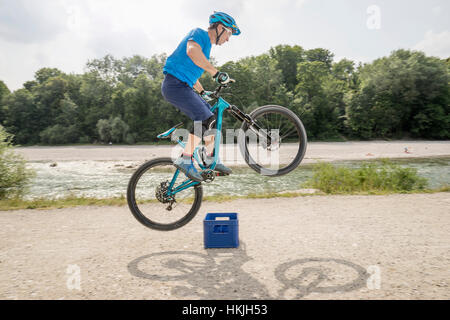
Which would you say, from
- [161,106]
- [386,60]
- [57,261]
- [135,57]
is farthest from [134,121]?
[386,60]

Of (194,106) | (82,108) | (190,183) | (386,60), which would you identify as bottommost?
(190,183)

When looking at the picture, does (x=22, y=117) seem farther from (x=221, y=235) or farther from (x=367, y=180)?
(x=221, y=235)

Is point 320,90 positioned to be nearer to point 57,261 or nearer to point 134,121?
point 134,121

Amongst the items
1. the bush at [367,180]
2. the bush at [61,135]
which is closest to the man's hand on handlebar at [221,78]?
the bush at [367,180]

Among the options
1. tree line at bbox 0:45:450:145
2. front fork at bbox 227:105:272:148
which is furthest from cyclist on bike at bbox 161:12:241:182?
tree line at bbox 0:45:450:145

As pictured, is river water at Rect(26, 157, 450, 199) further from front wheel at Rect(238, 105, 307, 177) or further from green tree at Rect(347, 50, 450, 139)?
green tree at Rect(347, 50, 450, 139)

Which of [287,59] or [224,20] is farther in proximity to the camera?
[287,59]

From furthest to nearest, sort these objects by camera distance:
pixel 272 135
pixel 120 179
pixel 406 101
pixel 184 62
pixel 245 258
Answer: pixel 406 101 → pixel 120 179 → pixel 245 258 → pixel 272 135 → pixel 184 62

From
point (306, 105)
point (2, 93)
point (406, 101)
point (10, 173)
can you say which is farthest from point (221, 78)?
point (2, 93)

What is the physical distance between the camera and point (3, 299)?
3453mm

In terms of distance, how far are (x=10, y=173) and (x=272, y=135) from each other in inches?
433

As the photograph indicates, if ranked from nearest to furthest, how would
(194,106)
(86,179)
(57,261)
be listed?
(194,106)
(57,261)
(86,179)

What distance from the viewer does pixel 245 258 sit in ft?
15.1
